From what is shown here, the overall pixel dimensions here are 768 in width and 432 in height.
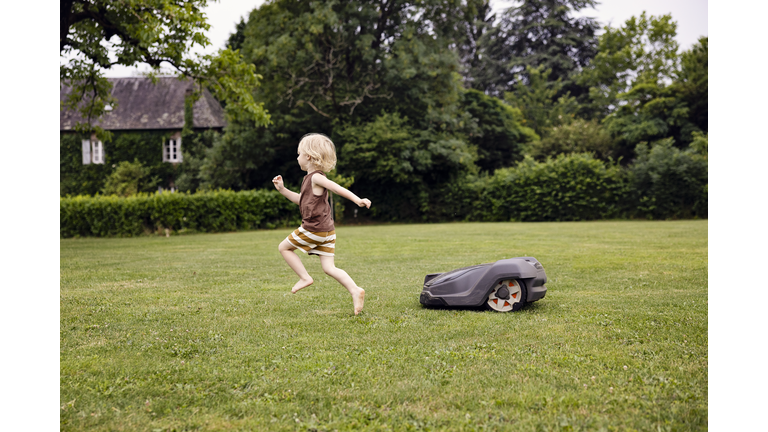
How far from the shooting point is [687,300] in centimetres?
520

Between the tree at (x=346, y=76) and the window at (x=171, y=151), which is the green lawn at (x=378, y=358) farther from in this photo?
the window at (x=171, y=151)

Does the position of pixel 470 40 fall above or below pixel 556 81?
above

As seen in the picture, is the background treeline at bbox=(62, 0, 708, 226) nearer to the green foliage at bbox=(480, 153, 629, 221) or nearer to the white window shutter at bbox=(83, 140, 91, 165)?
the green foliage at bbox=(480, 153, 629, 221)

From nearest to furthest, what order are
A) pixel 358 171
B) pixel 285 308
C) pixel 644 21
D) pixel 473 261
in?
pixel 285 308 → pixel 473 261 → pixel 358 171 → pixel 644 21

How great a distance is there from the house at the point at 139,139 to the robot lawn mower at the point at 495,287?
31.4 metres

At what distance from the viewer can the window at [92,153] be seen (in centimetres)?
3488

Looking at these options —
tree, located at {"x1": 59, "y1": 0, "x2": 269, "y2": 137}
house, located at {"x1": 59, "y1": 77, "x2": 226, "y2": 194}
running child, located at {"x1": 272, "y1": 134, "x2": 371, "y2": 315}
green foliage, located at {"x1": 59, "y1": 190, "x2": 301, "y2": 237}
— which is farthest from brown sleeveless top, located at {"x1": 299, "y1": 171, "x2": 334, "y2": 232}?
house, located at {"x1": 59, "y1": 77, "x2": 226, "y2": 194}

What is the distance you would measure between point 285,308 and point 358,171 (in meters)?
21.9

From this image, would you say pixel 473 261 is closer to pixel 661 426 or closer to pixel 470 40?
pixel 661 426

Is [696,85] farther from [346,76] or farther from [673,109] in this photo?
[346,76]

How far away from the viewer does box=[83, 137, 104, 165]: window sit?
3488cm

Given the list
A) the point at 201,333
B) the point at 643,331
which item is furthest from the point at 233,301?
the point at 643,331

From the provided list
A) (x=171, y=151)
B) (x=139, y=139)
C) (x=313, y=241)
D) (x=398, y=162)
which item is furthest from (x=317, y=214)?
(x=139, y=139)

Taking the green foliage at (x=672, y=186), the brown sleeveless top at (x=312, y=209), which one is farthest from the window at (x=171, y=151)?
the brown sleeveless top at (x=312, y=209)
